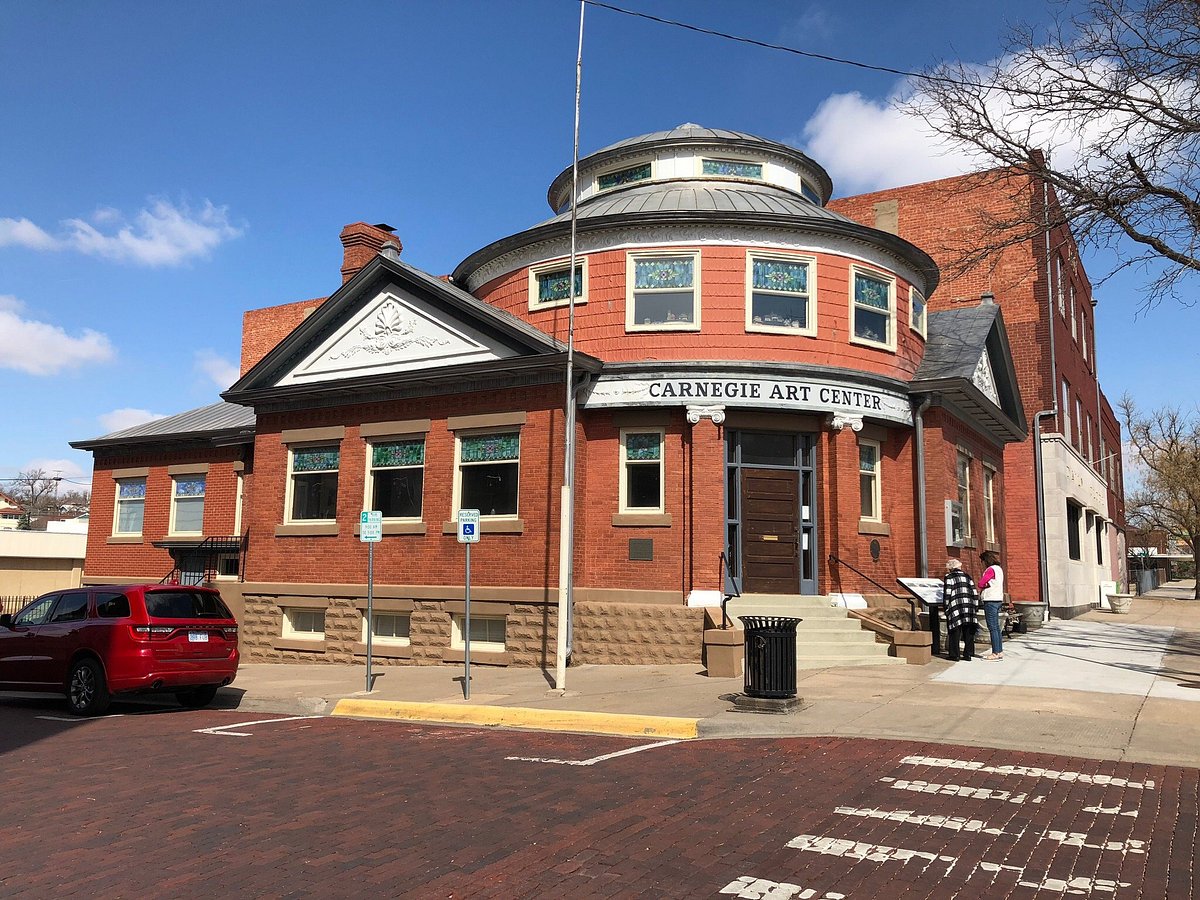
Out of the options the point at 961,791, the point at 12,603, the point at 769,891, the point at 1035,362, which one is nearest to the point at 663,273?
the point at 961,791

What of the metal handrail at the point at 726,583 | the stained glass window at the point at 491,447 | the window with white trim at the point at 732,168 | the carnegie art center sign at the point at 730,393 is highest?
the window with white trim at the point at 732,168

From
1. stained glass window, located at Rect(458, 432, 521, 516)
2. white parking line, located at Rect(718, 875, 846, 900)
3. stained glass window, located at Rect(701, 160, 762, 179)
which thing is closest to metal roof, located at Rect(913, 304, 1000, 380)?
stained glass window, located at Rect(701, 160, 762, 179)

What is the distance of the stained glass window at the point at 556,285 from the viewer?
18.2 m

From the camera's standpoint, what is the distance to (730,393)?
16.8m

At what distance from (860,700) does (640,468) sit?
6.64 m

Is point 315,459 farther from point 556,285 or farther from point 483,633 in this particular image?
point 556,285

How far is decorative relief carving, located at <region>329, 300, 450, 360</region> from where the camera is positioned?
18.7m

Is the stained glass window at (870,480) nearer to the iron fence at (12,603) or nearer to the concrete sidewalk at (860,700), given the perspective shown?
the concrete sidewalk at (860,700)

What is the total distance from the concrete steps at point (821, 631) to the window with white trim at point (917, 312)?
654 centimetres

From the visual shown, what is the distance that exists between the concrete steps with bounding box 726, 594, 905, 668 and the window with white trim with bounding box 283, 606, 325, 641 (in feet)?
28.6

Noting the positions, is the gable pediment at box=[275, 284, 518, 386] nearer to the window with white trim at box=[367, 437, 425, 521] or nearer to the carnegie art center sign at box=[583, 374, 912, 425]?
the window with white trim at box=[367, 437, 425, 521]

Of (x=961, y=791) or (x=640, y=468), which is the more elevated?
(x=640, y=468)

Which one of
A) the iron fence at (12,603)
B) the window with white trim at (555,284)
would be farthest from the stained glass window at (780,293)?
the iron fence at (12,603)

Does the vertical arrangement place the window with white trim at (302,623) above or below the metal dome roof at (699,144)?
below
